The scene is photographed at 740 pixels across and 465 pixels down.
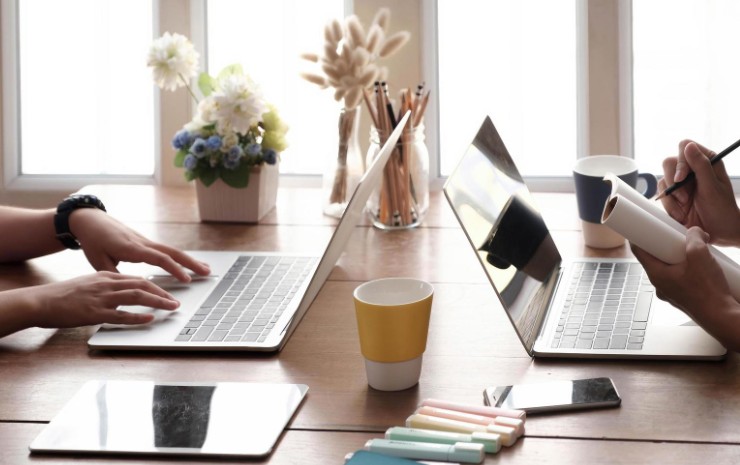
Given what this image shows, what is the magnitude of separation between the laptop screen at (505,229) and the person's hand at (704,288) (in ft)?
0.56

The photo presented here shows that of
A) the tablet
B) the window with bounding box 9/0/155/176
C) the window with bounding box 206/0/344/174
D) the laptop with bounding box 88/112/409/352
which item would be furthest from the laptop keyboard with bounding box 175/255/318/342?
the window with bounding box 9/0/155/176

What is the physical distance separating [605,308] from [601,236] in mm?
279

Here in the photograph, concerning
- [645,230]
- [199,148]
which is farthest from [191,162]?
[645,230]

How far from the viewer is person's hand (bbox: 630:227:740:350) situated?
1204 millimetres

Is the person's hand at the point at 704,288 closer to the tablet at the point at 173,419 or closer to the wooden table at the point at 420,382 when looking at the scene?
the wooden table at the point at 420,382

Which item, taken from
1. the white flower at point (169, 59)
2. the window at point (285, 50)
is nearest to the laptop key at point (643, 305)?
the white flower at point (169, 59)

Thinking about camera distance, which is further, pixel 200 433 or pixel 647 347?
pixel 647 347

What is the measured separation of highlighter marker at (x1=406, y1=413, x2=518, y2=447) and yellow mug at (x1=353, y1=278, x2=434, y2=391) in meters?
0.10

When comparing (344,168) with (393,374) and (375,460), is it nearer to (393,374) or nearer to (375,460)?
(393,374)

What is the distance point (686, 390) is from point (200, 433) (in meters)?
0.52

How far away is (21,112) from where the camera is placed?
8.59 ft

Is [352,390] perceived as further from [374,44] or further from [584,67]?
[584,67]

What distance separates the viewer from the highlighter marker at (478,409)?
Result: 1.09 m

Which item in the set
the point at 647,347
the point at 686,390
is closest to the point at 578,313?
the point at 647,347
